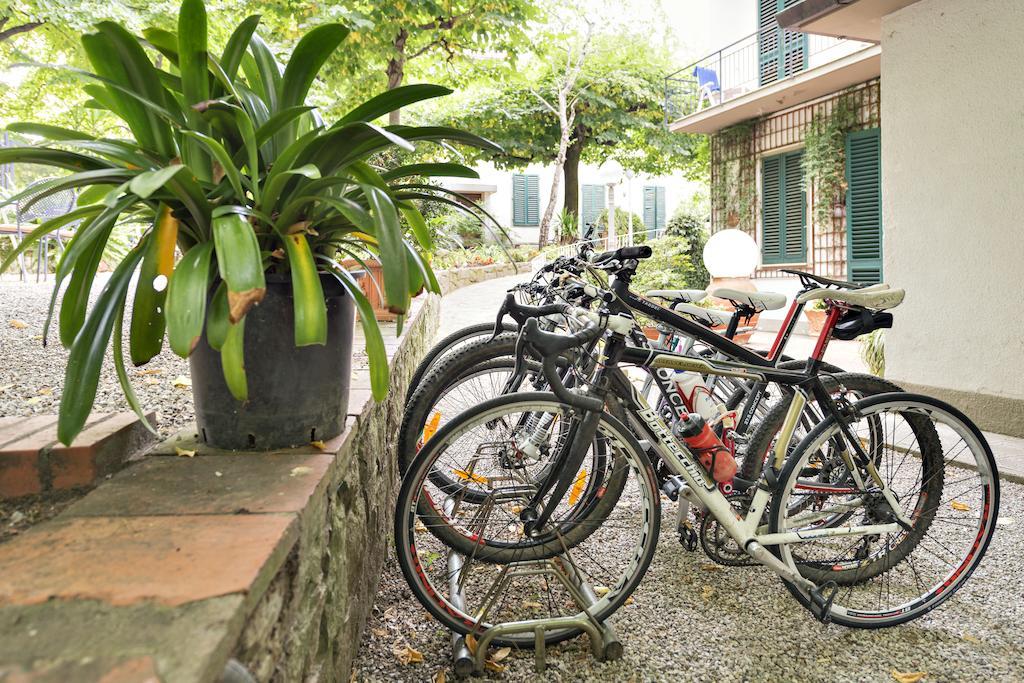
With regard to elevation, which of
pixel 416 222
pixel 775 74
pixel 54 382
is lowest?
pixel 54 382

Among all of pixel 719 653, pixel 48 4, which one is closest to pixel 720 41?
pixel 48 4

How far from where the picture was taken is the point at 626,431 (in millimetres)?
1752

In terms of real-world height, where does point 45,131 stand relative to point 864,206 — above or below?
below

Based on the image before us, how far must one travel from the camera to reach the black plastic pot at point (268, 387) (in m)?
1.45

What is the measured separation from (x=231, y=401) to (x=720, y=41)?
13.7 metres

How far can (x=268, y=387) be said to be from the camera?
146 centimetres

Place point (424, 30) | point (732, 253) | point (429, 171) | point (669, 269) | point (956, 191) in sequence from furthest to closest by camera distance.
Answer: point (669, 269) < point (424, 30) < point (732, 253) < point (956, 191) < point (429, 171)

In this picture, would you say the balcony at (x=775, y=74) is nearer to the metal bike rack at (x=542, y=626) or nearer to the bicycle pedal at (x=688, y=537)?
the bicycle pedal at (x=688, y=537)

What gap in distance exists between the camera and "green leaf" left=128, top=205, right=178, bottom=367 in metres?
1.29

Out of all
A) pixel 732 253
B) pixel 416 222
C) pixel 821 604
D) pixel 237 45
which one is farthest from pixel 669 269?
pixel 237 45

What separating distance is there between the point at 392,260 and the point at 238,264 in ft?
0.86

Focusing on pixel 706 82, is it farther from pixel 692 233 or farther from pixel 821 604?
pixel 821 604

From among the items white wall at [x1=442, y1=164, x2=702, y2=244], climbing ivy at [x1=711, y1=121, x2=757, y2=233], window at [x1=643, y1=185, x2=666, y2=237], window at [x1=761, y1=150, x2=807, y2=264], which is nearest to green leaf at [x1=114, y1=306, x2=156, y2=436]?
window at [x1=761, y1=150, x2=807, y2=264]

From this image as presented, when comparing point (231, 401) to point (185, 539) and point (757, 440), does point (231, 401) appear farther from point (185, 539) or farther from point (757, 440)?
point (757, 440)
